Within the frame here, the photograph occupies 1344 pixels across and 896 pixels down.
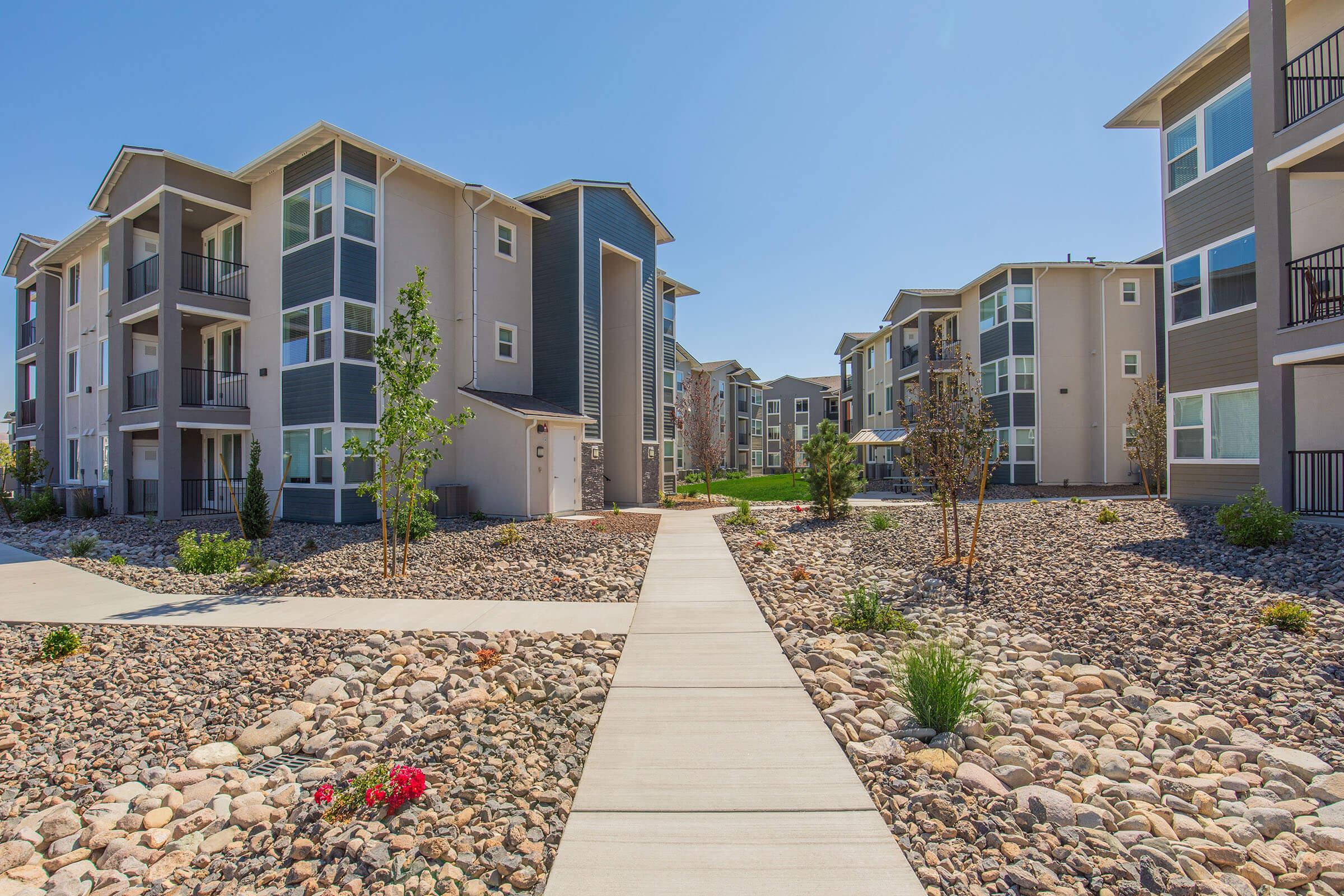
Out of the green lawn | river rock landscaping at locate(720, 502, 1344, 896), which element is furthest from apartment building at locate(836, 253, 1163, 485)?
river rock landscaping at locate(720, 502, 1344, 896)

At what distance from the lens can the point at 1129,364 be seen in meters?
25.7

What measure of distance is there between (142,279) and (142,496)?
657 cm

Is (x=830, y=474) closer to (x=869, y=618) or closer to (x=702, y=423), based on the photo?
(x=869, y=618)

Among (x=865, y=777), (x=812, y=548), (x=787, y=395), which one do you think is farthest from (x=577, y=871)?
(x=787, y=395)

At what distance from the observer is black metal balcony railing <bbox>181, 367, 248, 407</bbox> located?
1730 cm

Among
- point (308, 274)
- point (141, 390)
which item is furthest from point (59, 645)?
point (141, 390)

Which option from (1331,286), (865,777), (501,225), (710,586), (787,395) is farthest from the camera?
(787,395)

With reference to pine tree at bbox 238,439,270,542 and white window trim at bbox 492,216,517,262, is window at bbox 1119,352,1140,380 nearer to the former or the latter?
white window trim at bbox 492,216,517,262

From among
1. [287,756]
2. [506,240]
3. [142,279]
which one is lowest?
[287,756]

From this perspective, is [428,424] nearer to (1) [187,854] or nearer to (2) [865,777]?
(1) [187,854]

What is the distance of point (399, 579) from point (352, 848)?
671cm

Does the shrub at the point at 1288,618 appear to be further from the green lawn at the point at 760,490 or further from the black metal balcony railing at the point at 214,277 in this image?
the black metal balcony railing at the point at 214,277

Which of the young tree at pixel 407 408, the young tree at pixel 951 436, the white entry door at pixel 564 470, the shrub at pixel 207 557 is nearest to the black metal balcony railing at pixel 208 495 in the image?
the shrub at pixel 207 557

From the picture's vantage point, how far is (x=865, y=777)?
3625 millimetres
